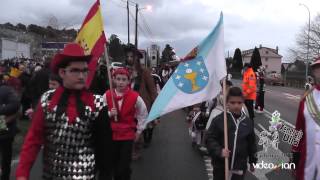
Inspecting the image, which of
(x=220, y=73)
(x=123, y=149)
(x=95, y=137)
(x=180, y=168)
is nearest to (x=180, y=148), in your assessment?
(x=180, y=168)

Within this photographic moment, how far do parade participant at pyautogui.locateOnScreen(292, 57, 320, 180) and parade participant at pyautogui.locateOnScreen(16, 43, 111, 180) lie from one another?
6.64 feet

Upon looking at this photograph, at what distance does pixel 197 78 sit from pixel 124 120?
167cm

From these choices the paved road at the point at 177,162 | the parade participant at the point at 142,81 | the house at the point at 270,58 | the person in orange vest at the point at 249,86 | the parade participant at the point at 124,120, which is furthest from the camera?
the house at the point at 270,58

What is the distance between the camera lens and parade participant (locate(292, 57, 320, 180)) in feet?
16.1

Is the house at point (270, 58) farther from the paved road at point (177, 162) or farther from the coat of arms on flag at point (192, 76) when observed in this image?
the coat of arms on flag at point (192, 76)

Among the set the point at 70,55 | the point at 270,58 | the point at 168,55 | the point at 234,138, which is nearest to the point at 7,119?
the point at 234,138

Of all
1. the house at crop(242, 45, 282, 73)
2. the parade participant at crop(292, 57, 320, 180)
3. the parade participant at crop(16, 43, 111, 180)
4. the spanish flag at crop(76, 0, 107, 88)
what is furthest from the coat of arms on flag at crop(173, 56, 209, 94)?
the house at crop(242, 45, 282, 73)

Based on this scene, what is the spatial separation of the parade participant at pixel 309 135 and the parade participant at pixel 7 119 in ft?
12.2

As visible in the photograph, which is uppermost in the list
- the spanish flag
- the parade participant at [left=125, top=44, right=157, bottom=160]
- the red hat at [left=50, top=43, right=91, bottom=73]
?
the spanish flag

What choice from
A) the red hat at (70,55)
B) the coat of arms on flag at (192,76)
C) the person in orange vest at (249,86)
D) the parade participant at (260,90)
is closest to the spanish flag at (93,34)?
the coat of arms on flag at (192,76)

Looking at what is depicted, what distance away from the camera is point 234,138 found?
5.58 metres

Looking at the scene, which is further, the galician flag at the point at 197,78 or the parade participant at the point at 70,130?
the galician flag at the point at 197,78

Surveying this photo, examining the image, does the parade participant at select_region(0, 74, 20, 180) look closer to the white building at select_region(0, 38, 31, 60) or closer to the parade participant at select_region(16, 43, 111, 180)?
the parade participant at select_region(16, 43, 111, 180)

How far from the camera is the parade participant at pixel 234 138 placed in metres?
5.59
